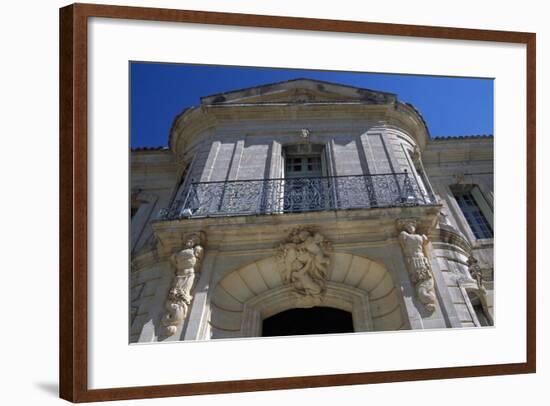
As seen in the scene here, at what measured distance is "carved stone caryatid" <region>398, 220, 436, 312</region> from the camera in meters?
7.10

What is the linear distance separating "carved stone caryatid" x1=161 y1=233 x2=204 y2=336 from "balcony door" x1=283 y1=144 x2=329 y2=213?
1.13 meters


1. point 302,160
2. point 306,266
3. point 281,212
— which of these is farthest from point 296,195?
point 302,160

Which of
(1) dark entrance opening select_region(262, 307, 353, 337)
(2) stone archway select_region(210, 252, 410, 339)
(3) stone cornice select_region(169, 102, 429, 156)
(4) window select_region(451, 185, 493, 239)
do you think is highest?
(3) stone cornice select_region(169, 102, 429, 156)

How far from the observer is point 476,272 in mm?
7605

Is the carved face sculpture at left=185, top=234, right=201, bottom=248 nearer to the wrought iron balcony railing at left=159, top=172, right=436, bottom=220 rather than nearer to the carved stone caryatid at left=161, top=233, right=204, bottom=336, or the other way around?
the carved stone caryatid at left=161, top=233, right=204, bottom=336

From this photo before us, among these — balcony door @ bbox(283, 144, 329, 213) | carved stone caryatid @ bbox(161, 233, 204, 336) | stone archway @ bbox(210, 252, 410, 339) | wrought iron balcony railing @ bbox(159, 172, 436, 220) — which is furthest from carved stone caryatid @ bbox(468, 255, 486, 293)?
carved stone caryatid @ bbox(161, 233, 204, 336)

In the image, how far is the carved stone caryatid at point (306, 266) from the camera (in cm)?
730

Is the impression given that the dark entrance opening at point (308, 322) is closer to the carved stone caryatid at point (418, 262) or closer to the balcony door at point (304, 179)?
the carved stone caryatid at point (418, 262)

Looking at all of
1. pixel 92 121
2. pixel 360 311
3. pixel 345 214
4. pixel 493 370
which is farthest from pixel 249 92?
pixel 493 370

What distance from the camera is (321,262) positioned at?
732cm

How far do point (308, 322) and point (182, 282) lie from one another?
4.79 feet

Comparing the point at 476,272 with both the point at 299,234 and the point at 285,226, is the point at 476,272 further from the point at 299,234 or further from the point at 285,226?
the point at 285,226

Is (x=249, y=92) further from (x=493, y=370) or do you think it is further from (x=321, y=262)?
(x=493, y=370)

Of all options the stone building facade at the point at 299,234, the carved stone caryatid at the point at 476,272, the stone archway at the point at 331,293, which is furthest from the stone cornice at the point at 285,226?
the carved stone caryatid at the point at 476,272
